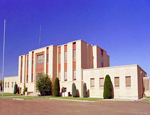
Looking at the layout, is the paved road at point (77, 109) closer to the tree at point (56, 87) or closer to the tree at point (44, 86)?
the tree at point (56, 87)

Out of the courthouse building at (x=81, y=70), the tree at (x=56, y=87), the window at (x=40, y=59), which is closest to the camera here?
the courthouse building at (x=81, y=70)

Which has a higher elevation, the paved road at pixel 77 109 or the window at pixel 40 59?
the window at pixel 40 59

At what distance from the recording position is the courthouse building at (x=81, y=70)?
25.8m

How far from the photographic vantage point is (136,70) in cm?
2488

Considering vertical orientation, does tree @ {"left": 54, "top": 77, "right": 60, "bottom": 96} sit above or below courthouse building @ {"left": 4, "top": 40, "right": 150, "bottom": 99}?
below

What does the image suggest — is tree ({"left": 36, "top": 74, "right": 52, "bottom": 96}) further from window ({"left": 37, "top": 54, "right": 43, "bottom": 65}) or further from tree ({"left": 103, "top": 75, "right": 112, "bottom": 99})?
tree ({"left": 103, "top": 75, "right": 112, "bottom": 99})

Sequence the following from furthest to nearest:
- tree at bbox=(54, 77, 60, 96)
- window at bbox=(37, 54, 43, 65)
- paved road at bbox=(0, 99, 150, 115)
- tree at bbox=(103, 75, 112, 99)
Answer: window at bbox=(37, 54, 43, 65) → tree at bbox=(54, 77, 60, 96) → tree at bbox=(103, 75, 112, 99) → paved road at bbox=(0, 99, 150, 115)

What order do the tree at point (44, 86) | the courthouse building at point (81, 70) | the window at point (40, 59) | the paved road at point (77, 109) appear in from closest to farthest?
the paved road at point (77, 109)
the courthouse building at point (81, 70)
the tree at point (44, 86)
the window at point (40, 59)

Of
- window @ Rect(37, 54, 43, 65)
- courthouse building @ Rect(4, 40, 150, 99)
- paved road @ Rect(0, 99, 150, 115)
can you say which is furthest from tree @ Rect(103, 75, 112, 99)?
window @ Rect(37, 54, 43, 65)

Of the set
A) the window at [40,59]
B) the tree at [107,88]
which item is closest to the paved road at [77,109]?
the tree at [107,88]

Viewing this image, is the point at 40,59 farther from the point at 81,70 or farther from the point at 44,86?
the point at 81,70

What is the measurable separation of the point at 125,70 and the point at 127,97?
4.36 m

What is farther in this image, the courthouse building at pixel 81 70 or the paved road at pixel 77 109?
the courthouse building at pixel 81 70

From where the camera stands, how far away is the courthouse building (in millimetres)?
25766
